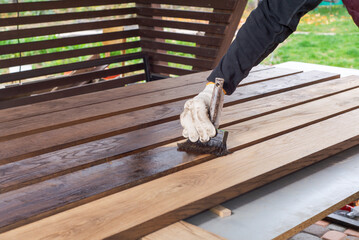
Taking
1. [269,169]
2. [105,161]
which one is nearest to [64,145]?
[105,161]

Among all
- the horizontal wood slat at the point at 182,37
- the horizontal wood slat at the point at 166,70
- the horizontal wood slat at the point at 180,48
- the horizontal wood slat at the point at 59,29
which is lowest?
the horizontal wood slat at the point at 166,70

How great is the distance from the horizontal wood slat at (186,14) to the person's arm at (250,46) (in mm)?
2205

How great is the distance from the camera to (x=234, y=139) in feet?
6.07

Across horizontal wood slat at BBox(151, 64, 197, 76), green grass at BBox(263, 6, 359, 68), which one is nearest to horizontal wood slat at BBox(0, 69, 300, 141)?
horizontal wood slat at BBox(151, 64, 197, 76)

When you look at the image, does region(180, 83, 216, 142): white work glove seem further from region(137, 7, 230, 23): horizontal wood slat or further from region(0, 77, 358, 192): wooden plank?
region(137, 7, 230, 23): horizontal wood slat

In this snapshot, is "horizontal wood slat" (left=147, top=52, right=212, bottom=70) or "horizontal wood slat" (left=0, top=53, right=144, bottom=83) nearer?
"horizontal wood slat" (left=0, top=53, right=144, bottom=83)

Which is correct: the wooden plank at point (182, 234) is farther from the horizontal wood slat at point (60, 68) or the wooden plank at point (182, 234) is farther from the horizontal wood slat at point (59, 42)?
the horizontal wood slat at point (59, 42)

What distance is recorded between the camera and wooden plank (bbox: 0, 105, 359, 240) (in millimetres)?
1187

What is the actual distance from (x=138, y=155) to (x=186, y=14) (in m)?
2.90

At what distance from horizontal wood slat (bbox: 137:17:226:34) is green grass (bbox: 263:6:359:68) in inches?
142

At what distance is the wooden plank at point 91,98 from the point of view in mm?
2209

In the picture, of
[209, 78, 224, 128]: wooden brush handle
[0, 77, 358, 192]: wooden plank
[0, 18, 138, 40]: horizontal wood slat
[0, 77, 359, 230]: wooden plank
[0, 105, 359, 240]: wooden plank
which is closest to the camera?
[0, 105, 359, 240]: wooden plank

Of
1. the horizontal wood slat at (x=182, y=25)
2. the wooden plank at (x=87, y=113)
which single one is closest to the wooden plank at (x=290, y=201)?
the wooden plank at (x=87, y=113)

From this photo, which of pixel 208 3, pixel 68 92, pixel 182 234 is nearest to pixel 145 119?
pixel 182 234
